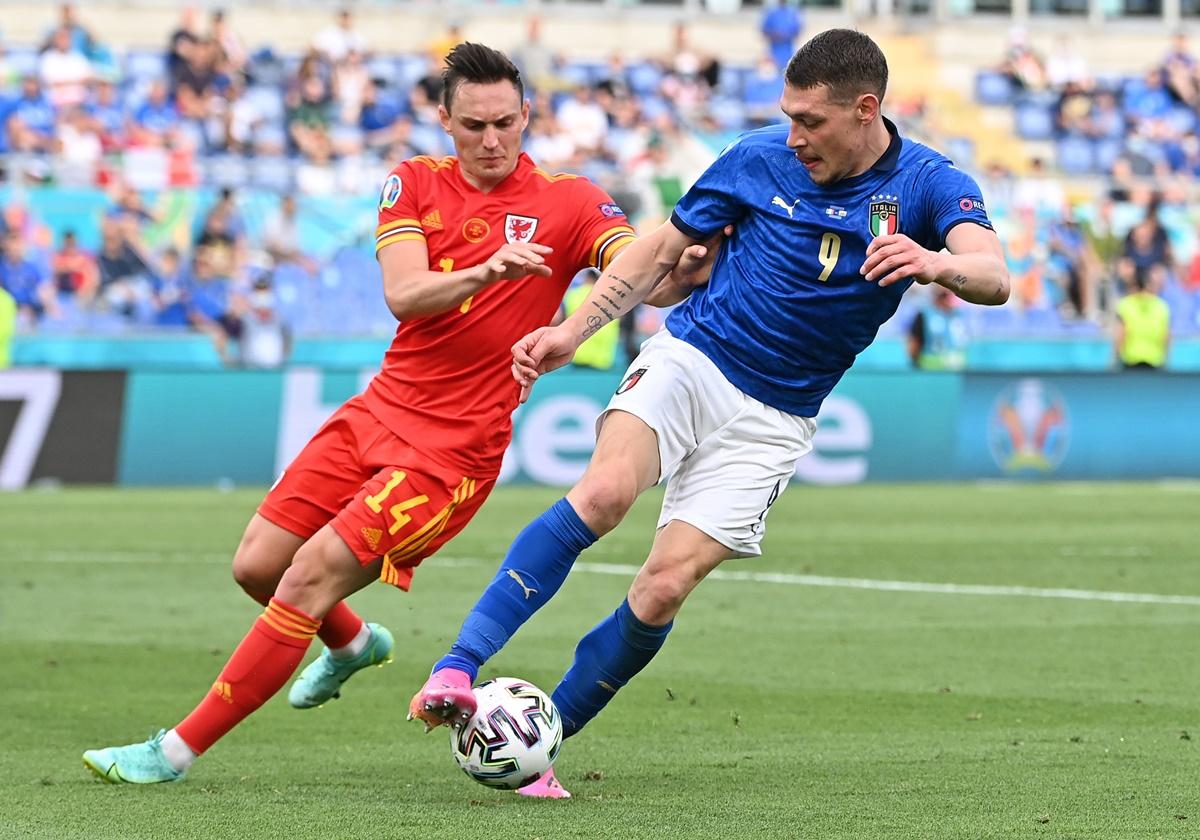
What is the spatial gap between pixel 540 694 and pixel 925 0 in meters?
28.0

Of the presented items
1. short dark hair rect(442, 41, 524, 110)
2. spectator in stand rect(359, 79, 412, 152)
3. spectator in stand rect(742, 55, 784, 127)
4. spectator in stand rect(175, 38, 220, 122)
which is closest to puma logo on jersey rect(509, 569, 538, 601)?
short dark hair rect(442, 41, 524, 110)

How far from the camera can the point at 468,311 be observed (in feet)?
21.2

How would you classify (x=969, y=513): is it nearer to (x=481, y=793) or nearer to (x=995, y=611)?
(x=995, y=611)

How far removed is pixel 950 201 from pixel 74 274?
53.8 ft

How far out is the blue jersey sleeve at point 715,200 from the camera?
6.27 meters

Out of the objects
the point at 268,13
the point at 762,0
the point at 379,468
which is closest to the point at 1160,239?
the point at 762,0

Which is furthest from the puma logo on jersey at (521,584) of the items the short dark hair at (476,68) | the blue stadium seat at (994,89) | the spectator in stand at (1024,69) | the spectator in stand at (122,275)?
the spectator in stand at (1024,69)

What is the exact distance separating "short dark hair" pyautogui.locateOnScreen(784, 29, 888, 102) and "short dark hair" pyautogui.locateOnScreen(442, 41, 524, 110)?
926 millimetres

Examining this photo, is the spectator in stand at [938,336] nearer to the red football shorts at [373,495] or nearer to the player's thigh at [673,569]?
the red football shorts at [373,495]

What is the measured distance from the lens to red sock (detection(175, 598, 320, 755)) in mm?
6078

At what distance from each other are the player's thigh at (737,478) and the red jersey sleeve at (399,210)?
116cm

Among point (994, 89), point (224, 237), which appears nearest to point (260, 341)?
point (224, 237)

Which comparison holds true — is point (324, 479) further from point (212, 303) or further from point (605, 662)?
point (212, 303)

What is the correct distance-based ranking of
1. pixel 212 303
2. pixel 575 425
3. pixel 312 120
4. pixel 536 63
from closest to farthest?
pixel 575 425 < pixel 212 303 < pixel 312 120 < pixel 536 63
